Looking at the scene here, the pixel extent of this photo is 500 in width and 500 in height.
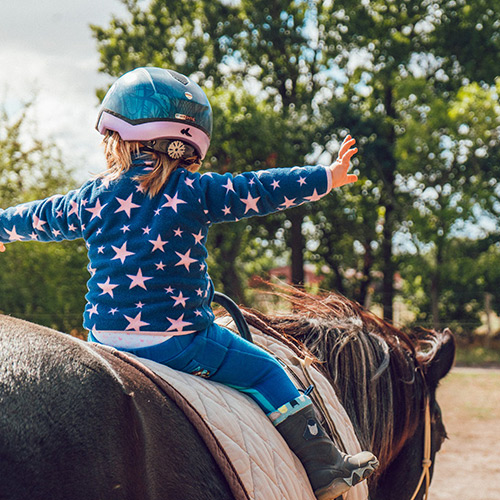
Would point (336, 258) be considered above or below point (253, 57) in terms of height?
below

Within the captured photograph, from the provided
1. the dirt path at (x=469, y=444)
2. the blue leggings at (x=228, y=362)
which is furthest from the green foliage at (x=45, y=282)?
the blue leggings at (x=228, y=362)

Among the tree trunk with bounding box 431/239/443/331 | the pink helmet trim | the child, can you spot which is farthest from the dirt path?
the tree trunk with bounding box 431/239/443/331

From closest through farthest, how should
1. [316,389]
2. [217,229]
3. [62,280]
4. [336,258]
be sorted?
[316,389]
[62,280]
[217,229]
[336,258]

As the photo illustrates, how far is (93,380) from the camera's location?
1.22m

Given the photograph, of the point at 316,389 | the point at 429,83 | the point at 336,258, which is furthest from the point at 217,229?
the point at 316,389

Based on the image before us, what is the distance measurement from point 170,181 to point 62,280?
411 inches

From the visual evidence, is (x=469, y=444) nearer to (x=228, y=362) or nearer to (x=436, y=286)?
(x=228, y=362)

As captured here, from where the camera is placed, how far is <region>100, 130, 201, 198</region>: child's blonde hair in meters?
1.68

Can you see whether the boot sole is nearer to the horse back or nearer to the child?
the child

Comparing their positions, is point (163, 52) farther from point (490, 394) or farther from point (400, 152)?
point (490, 394)

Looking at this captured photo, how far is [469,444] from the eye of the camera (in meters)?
7.39

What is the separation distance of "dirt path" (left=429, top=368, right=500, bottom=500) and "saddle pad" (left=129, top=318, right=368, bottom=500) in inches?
80.4

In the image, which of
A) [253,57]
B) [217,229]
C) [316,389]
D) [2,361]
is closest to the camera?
[2,361]

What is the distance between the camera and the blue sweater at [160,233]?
162 centimetres
